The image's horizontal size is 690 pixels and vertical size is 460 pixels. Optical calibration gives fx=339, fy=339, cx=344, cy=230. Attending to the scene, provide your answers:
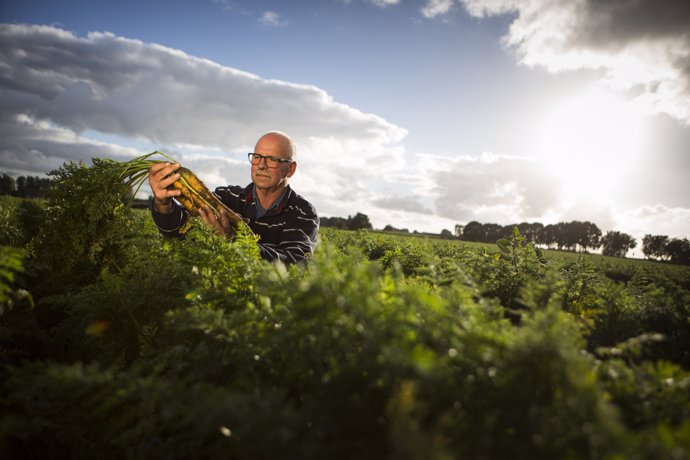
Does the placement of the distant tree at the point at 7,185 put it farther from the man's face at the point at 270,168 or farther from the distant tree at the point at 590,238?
the distant tree at the point at 590,238

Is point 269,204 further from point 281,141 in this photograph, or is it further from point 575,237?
point 575,237

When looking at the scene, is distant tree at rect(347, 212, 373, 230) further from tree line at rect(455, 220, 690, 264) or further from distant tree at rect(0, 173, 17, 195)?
Result: distant tree at rect(0, 173, 17, 195)

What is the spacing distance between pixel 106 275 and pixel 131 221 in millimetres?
1487

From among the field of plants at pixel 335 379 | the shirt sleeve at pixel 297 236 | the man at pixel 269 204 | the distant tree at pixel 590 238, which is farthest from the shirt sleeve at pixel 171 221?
the distant tree at pixel 590 238

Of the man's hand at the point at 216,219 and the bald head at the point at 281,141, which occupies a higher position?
the bald head at the point at 281,141

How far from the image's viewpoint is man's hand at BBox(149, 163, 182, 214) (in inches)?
167

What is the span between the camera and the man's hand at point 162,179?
13.9 feet

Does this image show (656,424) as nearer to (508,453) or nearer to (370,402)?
(508,453)

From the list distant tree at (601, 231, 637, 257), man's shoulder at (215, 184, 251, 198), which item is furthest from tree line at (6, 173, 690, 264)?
man's shoulder at (215, 184, 251, 198)

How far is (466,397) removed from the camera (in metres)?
1.42

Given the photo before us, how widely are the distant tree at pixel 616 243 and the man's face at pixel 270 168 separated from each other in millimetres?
160995

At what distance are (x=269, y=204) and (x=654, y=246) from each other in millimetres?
166183

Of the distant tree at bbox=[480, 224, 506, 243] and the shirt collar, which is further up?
the distant tree at bbox=[480, 224, 506, 243]

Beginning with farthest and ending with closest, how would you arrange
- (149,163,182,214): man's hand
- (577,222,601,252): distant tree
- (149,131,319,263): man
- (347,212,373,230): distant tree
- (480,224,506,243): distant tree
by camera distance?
(577,222,601,252): distant tree
(480,224,506,243): distant tree
(347,212,373,230): distant tree
(149,131,319,263): man
(149,163,182,214): man's hand
